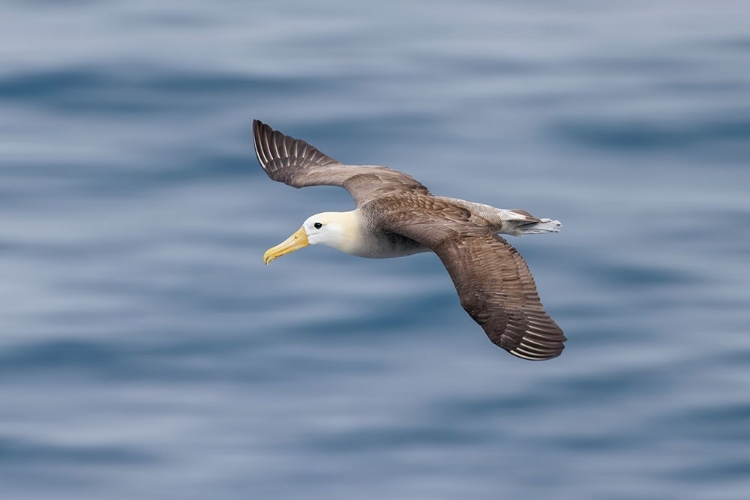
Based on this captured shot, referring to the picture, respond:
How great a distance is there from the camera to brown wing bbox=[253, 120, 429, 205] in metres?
20.8

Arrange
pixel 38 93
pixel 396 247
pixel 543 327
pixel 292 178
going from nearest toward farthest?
pixel 543 327
pixel 396 247
pixel 292 178
pixel 38 93

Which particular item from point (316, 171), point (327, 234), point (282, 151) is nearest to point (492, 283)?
point (327, 234)

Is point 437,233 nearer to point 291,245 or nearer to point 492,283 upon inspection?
point 492,283

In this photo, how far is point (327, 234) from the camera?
2027cm

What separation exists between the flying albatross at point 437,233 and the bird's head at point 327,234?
0.4 inches

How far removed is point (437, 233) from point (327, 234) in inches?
64.3

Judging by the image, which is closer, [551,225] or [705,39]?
[551,225]

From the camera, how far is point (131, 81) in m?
27.6

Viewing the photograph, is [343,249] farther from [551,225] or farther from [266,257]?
[551,225]

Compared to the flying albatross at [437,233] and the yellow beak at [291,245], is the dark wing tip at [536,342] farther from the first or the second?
the yellow beak at [291,245]

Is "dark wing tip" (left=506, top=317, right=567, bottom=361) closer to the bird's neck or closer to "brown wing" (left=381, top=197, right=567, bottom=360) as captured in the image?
"brown wing" (left=381, top=197, right=567, bottom=360)

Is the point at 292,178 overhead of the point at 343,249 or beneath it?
overhead

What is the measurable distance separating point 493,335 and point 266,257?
3.17 m

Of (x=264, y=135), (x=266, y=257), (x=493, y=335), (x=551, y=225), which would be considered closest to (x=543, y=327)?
(x=493, y=335)
